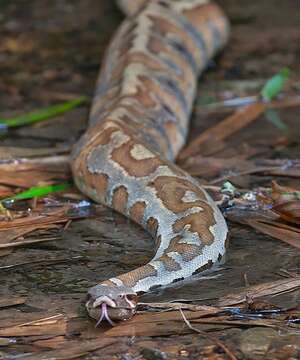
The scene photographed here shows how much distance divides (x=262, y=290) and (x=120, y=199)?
68.7 inches

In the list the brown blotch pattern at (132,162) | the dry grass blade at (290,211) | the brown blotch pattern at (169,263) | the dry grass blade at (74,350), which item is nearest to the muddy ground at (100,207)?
the dry grass blade at (74,350)

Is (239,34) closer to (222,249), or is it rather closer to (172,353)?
(222,249)

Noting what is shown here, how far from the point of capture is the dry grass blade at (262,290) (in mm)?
5387

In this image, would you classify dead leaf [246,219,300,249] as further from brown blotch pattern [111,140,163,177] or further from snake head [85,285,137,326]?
snake head [85,285,137,326]

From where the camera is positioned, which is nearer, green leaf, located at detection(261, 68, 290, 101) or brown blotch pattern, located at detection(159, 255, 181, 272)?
brown blotch pattern, located at detection(159, 255, 181, 272)

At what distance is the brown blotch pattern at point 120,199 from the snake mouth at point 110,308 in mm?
1794

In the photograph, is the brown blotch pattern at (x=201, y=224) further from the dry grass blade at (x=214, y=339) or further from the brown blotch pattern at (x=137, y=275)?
the dry grass blade at (x=214, y=339)

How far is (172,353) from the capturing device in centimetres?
488

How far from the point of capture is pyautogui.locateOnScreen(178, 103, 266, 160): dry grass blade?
8430 mm

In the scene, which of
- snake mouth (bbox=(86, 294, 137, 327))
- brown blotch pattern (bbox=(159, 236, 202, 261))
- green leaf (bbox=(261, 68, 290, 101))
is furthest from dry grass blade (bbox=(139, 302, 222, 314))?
green leaf (bbox=(261, 68, 290, 101))

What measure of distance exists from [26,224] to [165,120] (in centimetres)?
217

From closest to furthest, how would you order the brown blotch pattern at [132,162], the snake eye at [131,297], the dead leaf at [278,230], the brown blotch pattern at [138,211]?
1. the snake eye at [131,297]
2. the dead leaf at [278,230]
3. the brown blotch pattern at [138,211]
4. the brown blotch pattern at [132,162]

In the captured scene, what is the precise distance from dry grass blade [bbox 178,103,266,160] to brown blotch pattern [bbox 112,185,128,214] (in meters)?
1.32

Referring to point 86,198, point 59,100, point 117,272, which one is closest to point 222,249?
point 117,272
